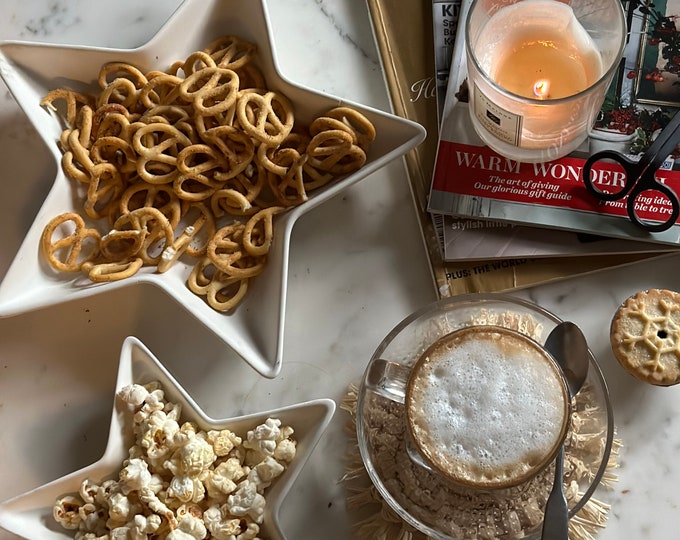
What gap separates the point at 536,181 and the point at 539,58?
0.45 ft

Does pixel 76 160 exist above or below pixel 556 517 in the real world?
above

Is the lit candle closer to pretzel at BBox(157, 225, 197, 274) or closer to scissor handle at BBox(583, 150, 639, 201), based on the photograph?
scissor handle at BBox(583, 150, 639, 201)

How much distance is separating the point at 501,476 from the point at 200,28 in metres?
0.60

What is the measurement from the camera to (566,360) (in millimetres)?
831

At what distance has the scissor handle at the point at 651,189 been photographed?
0.85 metres

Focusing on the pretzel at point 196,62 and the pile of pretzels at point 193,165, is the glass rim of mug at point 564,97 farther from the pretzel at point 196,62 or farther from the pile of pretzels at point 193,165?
the pretzel at point 196,62

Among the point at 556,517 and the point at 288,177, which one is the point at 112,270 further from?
the point at 556,517

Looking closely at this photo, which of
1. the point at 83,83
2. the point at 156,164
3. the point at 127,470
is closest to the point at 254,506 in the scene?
the point at 127,470

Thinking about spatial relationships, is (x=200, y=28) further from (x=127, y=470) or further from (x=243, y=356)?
(x=127, y=470)

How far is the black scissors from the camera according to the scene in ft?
2.82

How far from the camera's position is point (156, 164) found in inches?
35.3

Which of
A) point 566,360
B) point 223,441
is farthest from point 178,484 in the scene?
point 566,360

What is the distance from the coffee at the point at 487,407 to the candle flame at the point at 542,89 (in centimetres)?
26

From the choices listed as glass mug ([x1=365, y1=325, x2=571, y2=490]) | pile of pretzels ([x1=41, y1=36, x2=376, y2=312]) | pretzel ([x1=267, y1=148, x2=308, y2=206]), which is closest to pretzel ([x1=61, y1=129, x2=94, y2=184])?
pile of pretzels ([x1=41, y1=36, x2=376, y2=312])
